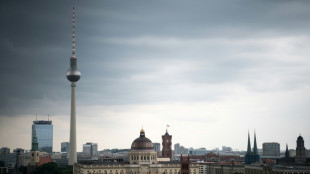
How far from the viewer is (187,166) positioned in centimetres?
18575
